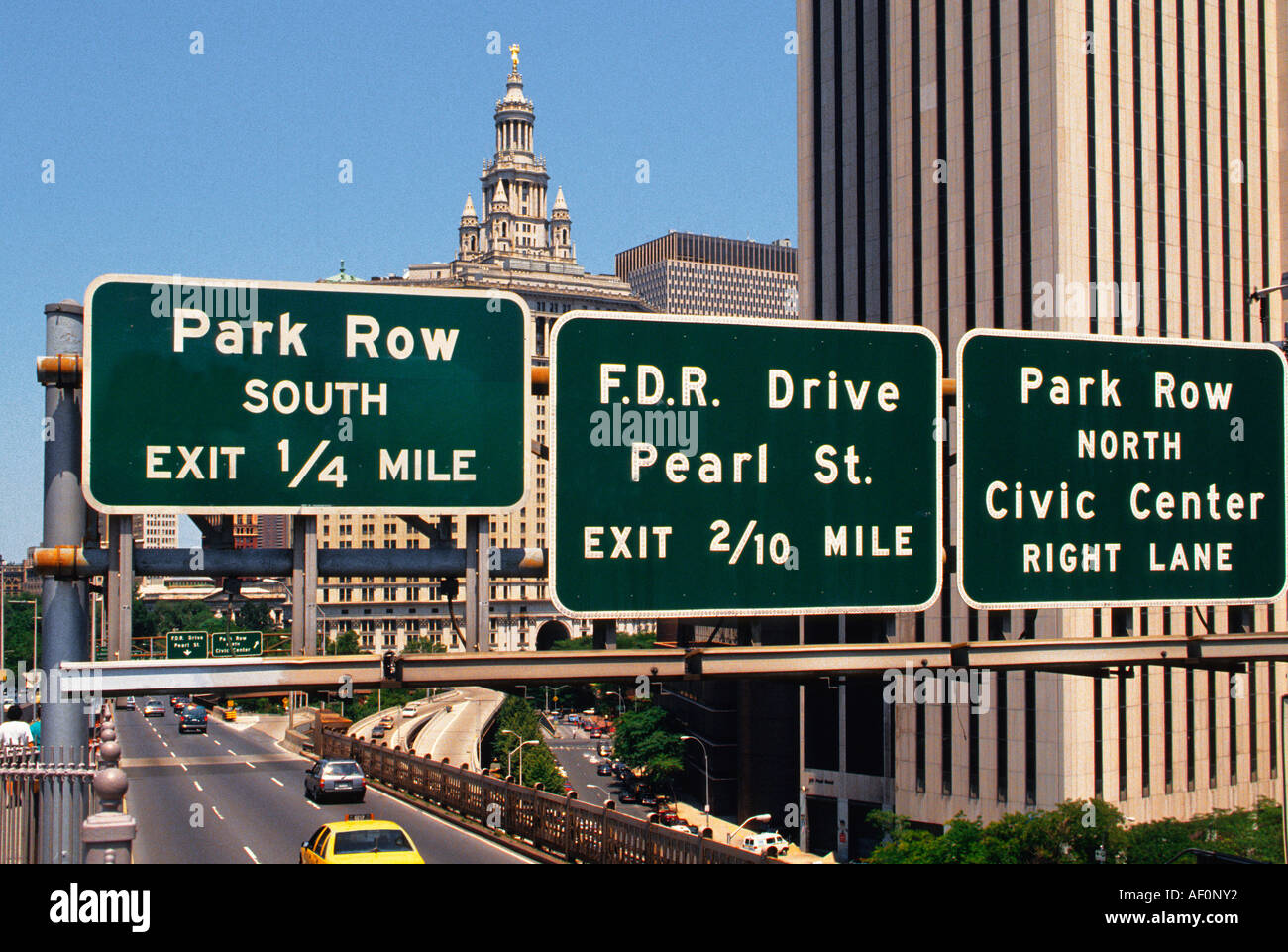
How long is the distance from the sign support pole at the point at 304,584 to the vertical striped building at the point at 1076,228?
62.0m

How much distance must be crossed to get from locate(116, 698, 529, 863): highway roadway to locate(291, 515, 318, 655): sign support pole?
25.6m

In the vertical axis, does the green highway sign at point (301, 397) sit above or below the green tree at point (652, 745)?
above

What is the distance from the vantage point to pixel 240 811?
50688 millimetres

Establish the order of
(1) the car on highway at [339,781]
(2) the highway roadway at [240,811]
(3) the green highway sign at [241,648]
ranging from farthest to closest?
(1) the car on highway at [339,781] → (2) the highway roadway at [240,811] → (3) the green highway sign at [241,648]

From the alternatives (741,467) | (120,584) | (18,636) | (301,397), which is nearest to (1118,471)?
(741,467)

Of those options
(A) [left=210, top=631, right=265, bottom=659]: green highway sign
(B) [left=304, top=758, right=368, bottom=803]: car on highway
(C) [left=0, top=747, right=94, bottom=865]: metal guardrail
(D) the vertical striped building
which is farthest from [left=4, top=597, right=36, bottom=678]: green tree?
(C) [left=0, top=747, right=94, bottom=865]: metal guardrail

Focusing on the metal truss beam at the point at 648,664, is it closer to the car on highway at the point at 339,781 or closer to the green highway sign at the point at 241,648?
the green highway sign at the point at 241,648

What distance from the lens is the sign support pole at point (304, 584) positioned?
12.3 metres

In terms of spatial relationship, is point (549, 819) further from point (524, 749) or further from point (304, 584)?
point (524, 749)

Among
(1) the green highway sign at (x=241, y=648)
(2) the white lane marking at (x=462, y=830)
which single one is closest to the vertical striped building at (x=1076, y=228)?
(2) the white lane marking at (x=462, y=830)

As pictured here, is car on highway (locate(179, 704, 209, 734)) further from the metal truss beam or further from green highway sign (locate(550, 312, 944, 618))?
green highway sign (locate(550, 312, 944, 618))
